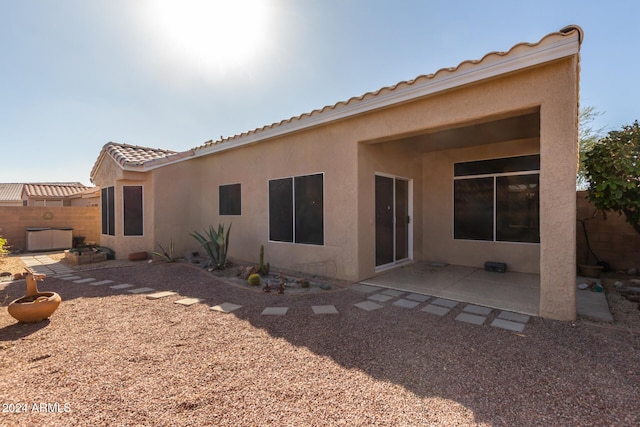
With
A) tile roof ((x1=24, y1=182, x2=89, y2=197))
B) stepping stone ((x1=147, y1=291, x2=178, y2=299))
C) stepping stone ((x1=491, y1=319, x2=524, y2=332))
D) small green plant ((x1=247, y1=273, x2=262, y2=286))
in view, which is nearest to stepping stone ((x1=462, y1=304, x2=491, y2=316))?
stepping stone ((x1=491, y1=319, x2=524, y2=332))

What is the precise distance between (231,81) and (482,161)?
24.9 feet

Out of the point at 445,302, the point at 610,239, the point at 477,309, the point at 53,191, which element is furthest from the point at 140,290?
the point at 53,191

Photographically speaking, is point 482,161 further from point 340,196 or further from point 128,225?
point 128,225

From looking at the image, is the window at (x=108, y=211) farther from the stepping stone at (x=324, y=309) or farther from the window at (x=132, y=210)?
the stepping stone at (x=324, y=309)

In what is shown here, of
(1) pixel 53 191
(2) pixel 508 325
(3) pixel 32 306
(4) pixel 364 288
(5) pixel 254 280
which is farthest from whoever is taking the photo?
(1) pixel 53 191

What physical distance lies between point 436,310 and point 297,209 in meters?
4.20

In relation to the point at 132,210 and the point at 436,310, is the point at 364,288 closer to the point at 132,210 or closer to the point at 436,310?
the point at 436,310

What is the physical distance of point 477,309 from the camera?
489cm

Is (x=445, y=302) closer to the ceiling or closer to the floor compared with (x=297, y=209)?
closer to the floor

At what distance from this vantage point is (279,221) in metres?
8.27

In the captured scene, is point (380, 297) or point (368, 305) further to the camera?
point (380, 297)

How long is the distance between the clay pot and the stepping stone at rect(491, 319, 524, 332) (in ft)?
21.7

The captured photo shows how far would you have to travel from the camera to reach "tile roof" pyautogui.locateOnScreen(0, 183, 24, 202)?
33.7 meters

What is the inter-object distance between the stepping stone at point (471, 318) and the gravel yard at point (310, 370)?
5.8 inches
